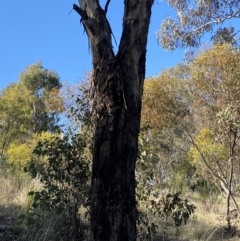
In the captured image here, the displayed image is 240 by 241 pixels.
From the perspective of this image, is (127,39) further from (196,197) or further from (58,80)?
(58,80)

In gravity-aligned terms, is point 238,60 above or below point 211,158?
above

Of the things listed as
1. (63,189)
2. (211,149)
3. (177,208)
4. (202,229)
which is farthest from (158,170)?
(63,189)

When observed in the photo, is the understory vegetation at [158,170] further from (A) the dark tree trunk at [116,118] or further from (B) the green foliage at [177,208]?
(A) the dark tree trunk at [116,118]

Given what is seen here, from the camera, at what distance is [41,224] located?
5.11 metres

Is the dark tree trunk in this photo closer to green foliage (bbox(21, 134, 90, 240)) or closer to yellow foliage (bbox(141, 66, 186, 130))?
green foliage (bbox(21, 134, 90, 240))

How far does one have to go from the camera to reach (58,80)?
3262cm

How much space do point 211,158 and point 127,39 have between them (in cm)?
691

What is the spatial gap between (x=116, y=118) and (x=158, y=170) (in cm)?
448

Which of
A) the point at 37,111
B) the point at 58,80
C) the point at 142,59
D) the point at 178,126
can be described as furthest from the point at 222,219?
the point at 58,80

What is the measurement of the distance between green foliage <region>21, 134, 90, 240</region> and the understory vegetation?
0.01m

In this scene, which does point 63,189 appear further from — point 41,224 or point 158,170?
point 158,170

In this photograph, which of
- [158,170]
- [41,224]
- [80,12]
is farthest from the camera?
[158,170]

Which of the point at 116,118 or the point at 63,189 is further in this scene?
the point at 63,189

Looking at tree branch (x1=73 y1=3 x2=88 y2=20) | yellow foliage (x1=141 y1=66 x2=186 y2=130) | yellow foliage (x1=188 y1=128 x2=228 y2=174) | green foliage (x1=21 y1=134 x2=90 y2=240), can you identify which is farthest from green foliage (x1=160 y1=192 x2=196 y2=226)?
yellow foliage (x1=188 y1=128 x2=228 y2=174)
